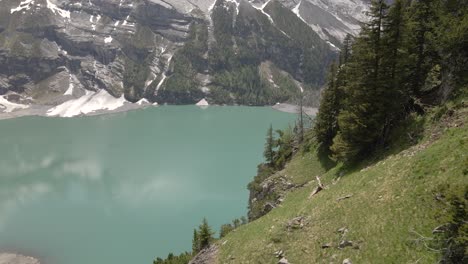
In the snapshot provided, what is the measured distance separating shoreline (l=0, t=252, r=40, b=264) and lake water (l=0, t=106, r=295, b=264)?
5.39 ft

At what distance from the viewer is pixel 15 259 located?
71.2 metres

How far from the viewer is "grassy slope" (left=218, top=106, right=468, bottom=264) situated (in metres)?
18.5

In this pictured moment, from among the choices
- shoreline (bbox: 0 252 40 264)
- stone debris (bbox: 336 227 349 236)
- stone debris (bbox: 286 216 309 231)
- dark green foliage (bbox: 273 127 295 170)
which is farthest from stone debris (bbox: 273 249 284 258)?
shoreline (bbox: 0 252 40 264)

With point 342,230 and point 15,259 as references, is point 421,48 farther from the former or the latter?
point 15,259

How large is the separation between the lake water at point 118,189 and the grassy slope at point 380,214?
50.7 m

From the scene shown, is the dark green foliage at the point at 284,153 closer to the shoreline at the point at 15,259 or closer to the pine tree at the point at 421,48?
the pine tree at the point at 421,48

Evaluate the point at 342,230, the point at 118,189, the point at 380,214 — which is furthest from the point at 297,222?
the point at 118,189

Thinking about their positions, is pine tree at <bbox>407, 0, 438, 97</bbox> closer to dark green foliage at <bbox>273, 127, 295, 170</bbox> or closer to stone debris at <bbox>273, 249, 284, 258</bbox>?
stone debris at <bbox>273, 249, 284, 258</bbox>

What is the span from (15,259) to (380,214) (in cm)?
7104

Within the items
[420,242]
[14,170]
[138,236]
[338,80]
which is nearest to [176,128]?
[14,170]

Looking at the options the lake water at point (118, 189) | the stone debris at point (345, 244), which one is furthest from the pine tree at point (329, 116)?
the lake water at point (118, 189)

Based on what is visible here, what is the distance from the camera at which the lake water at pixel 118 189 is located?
77875mm

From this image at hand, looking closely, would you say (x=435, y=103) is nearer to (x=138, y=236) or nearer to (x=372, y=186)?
(x=372, y=186)

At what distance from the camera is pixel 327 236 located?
22.2 meters
